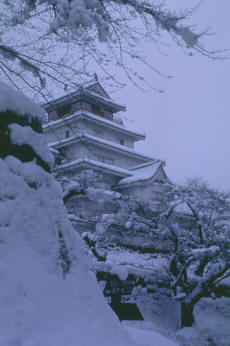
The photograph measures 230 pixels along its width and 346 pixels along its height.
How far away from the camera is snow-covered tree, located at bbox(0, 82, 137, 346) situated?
2104 mm

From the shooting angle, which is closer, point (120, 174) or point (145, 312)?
point (145, 312)

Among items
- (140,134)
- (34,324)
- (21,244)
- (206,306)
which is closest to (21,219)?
(21,244)

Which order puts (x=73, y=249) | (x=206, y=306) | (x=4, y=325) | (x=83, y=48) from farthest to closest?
(x=206, y=306) < (x=83, y=48) < (x=73, y=249) < (x=4, y=325)

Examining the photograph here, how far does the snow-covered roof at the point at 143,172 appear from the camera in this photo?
22.5 m

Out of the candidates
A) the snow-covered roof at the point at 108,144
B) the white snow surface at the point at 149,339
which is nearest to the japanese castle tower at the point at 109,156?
the snow-covered roof at the point at 108,144

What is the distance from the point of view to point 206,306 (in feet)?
49.0

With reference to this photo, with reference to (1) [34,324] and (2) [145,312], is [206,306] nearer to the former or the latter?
(2) [145,312]

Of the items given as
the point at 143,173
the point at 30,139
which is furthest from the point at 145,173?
the point at 30,139

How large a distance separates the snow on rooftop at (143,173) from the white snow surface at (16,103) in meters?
19.2

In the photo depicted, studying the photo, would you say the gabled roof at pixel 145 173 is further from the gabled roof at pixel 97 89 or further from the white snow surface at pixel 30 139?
the white snow surface at pixel 30 139

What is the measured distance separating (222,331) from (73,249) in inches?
443

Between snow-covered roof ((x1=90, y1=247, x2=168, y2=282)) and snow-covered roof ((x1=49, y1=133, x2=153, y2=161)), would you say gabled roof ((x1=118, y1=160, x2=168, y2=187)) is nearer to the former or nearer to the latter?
snow-covered roof ((x1=49, y1=133, x2=153, y2=161))

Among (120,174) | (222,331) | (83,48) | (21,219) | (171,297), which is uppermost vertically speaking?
(120,174)

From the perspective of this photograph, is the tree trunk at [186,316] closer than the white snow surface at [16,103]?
No
